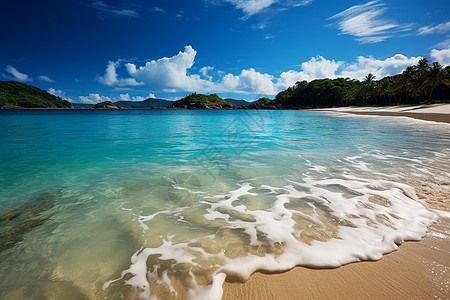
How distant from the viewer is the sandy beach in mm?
2215

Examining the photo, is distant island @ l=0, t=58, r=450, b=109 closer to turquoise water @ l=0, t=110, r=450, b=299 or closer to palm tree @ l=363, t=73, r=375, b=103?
palm tree @ l=363, t=73, r=375, b=103

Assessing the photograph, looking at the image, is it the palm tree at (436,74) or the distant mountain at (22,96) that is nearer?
the palm tree at (436,74)

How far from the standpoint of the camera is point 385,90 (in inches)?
2899

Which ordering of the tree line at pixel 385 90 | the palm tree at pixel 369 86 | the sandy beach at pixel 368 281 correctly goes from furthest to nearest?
the palm tree at pixel 369 86
the tree line at pixel 385 90
the sandy beach at pixel 368 281

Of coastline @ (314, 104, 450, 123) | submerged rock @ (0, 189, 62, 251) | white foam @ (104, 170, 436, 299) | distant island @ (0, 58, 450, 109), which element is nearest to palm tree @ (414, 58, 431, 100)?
distant island @ (0, 58, 450, 109)

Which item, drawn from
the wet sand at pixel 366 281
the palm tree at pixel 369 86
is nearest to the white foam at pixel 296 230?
the wet sand at pixel 366 281

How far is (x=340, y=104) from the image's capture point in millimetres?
119312

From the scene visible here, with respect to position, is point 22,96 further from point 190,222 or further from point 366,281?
point 366,281

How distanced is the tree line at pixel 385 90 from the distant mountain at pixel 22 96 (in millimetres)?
209792

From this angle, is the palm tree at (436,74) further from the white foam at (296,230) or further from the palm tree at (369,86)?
the white foam at (296,230)

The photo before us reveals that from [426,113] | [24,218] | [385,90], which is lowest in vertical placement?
[24,218]

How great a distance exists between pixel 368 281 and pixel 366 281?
0.08ft

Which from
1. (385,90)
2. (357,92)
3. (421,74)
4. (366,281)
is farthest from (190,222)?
(357,92)

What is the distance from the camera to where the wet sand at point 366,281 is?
2.21 meters
